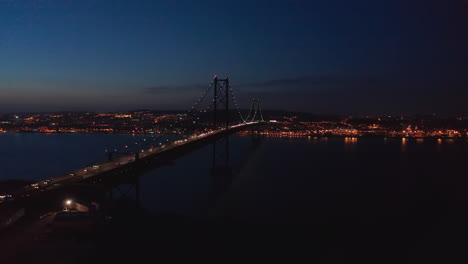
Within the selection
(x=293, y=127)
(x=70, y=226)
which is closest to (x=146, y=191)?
(x=70, y=226)

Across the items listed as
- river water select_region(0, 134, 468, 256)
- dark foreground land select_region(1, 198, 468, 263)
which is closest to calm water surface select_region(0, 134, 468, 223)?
river water select_region(0, 134, 468, 256)

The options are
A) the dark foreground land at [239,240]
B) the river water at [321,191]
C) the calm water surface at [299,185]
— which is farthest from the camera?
the calm water surface at [299,185]

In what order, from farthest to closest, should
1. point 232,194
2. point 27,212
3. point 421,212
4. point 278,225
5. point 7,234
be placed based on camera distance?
1. point 232,194
2. point 421,212
3. point 278,225
4. point 27,212
5. point 7,234

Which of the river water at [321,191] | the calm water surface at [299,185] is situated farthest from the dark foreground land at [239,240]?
the calm water surface at [299,185]

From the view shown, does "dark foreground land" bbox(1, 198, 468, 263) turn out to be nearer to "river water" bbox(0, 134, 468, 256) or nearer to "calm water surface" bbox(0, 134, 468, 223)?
"river water" bbox(0, 134, 468, 256)

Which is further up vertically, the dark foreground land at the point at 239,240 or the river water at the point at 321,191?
the dark foreground land at the point at 239,240

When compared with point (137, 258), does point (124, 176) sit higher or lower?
higher

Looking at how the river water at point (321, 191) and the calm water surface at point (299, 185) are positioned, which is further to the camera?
the calm water surface at point (299, 185)

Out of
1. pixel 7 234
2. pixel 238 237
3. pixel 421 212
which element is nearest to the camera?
pixel 7 234

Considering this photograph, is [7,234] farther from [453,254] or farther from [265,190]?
[265,190]

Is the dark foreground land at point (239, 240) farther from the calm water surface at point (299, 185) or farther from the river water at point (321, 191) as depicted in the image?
the calm water surface at point (299, 185)

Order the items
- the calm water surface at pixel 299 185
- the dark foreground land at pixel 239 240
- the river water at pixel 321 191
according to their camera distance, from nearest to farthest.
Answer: the dark foreground land at pixel 239 240 → the river water at pixel 321 191 → the calm water surface at pixel 299 185
